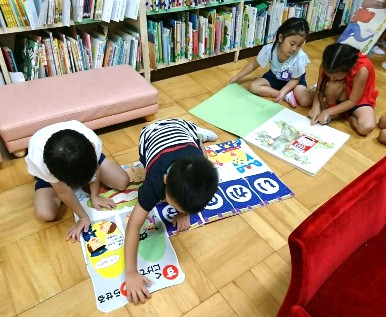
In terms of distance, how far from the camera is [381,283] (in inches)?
29.1

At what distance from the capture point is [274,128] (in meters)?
1.74

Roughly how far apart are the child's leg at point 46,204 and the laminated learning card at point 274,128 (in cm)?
87

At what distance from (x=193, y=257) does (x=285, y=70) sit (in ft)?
4.21

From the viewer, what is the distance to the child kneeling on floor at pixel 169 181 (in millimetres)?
844

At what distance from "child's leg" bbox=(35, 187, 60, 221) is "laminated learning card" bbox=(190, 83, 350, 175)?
0.87 meters

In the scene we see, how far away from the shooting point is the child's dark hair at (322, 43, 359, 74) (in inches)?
60.5

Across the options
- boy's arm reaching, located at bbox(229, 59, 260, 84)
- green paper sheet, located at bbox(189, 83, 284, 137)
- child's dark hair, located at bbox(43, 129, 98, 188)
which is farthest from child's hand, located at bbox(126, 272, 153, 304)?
boy's arm reaching, located at bbox(229, 59, 260, 84)

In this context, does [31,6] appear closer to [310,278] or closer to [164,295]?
[164,295]

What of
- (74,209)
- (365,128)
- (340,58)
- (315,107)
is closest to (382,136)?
(365,128)

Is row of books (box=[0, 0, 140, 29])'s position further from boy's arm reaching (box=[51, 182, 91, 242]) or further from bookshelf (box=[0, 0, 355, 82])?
boy's arm reaching (box=[51, 182, 91, 242])

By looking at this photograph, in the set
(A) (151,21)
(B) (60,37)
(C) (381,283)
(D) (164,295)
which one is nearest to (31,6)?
(B) (60,37)

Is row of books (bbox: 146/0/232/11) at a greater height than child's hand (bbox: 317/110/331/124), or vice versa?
row of books (bbox: 146/0/232/11)

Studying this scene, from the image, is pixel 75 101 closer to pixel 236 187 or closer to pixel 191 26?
pixel 236 187

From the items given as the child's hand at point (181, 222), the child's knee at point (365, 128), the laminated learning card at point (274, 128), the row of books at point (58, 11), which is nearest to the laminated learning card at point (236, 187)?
the child's hand at point (181, 222)
